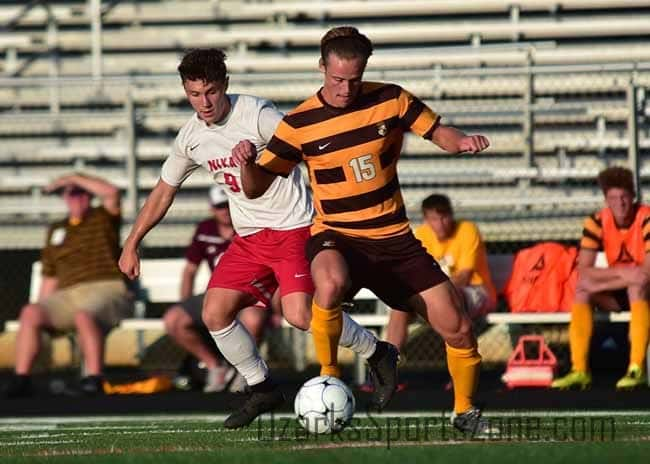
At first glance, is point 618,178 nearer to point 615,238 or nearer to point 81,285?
point 615,238

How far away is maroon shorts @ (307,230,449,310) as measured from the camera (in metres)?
6.79

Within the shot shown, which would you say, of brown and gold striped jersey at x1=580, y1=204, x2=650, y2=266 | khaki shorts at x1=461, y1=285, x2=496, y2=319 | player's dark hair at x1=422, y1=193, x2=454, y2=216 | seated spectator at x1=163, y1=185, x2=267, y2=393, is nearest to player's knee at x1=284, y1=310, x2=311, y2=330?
seated spectator at x1=163, y1=185, x2=267, y2=393

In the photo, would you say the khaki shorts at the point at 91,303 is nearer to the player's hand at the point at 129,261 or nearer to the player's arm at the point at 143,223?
the player's arm at the point at 143,223

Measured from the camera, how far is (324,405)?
650cm

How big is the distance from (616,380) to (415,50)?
437cm

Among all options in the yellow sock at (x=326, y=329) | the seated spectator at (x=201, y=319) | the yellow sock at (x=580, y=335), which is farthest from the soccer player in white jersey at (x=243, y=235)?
the yellow sock at (x=580, y=335)

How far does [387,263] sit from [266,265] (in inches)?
46.8

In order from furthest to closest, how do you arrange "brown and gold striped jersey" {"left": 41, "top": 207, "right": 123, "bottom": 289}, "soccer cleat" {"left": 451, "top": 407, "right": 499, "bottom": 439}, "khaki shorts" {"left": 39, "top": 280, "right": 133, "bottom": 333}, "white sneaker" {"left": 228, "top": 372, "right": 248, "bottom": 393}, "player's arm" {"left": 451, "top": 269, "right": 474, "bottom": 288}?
"brown and gold striped jersey" {"left": 41, "top": 207, "right": 123, "bottom": 289}
"khaki shorts" {"left": 39, "top": 280, "right": 133, "bottom": 333}
"player's arm" {"left": 451, "top": 269, "right": 474, "bottom": 288}
"white sneaker" {"left": 228, "top": 372, "right": 248, "bottom": 393}
"soccer cleat" {"left": 451, "top": 407, "right": 499, "bottom": 439}

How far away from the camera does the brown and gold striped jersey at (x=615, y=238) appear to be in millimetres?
10758

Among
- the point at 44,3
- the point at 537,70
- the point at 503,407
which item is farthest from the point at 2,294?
the point at 503,407

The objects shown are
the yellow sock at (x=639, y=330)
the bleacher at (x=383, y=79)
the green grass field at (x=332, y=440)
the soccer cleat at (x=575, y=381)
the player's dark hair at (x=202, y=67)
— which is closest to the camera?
the green grass field at (x=332, y=440)

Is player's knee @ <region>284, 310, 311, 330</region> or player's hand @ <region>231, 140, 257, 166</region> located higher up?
player's hand @ <region>231, 140, 257, 166</region>

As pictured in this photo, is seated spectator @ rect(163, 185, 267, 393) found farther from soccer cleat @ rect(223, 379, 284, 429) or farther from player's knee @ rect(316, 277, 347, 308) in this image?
player's knee @ rect(316, 277, 347, 308)

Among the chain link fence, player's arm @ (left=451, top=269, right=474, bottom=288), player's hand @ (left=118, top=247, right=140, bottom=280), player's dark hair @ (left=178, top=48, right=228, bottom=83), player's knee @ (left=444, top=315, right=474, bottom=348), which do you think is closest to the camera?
player's knee @ (left=444, top=315, right=474, bottom=348)
